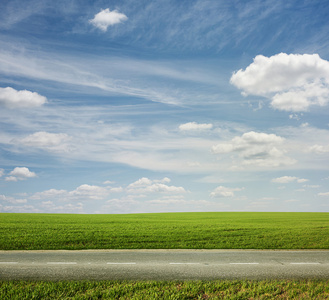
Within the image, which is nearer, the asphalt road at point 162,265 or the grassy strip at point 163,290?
the grassy strip at point 163,290

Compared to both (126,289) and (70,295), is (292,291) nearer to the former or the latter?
(126,289)

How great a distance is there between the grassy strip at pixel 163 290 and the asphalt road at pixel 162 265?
693 millimetres

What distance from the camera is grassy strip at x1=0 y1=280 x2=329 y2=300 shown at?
321 inches

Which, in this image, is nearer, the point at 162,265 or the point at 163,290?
the point at 163,290

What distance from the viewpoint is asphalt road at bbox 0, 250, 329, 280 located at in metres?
10.1

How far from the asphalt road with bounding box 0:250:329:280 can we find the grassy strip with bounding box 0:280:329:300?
27.3 inches

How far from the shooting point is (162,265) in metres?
11.5

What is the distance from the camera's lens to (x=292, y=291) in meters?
8.65

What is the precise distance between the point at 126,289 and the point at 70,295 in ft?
5.40

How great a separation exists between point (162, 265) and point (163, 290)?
3005 millimetres

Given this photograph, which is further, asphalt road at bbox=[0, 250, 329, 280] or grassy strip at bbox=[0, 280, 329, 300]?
asphalt road at bbox=[0, 250, 329, 280]

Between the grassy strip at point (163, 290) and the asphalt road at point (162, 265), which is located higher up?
the grassy strip at point (163, 290)

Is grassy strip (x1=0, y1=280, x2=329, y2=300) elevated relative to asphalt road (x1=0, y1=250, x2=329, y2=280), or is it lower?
elevated

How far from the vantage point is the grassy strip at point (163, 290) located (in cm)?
A: 816
